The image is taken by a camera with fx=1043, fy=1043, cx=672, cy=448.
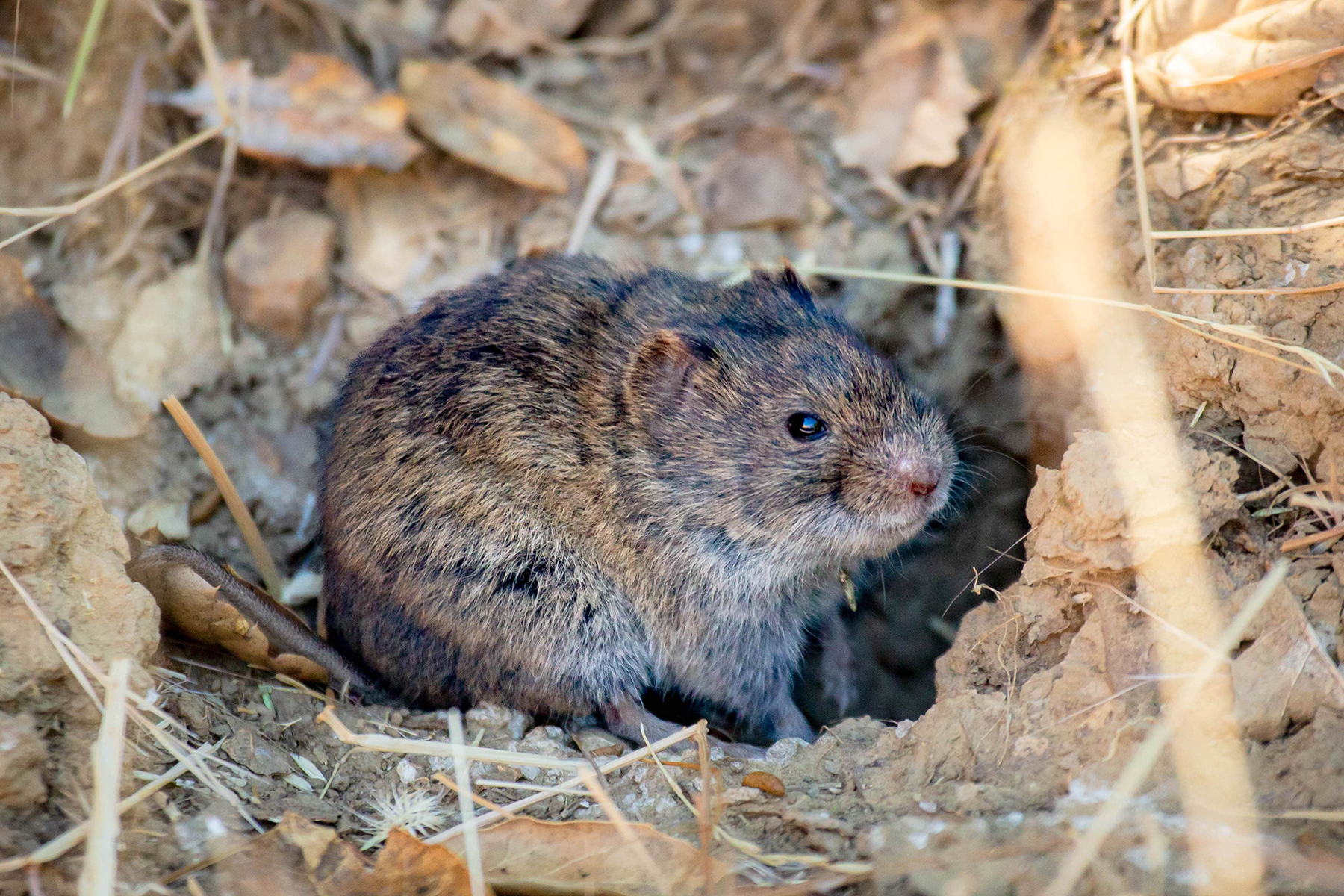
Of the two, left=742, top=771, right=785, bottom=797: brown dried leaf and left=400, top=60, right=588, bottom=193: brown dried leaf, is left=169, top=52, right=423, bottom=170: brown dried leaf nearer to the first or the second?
left=400, top=60, right=588, bottom=193: brown dried leaf

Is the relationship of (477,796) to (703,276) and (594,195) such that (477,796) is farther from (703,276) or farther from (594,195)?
(594,195)

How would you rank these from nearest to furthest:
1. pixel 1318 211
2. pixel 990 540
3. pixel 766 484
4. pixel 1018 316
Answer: pixel 1318 211, pixel 766 484, pixel 1018 316, pixel 990 540

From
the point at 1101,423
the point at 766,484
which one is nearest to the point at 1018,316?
the point at 1101,423

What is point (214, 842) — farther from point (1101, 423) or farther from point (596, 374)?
point (1101, 423)

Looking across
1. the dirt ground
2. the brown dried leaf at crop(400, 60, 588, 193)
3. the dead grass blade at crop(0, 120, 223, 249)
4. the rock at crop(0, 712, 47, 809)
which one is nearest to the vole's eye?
the dirt ground

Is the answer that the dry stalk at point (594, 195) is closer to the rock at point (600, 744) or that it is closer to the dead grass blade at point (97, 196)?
the dead grass blade at point (97, 196)
